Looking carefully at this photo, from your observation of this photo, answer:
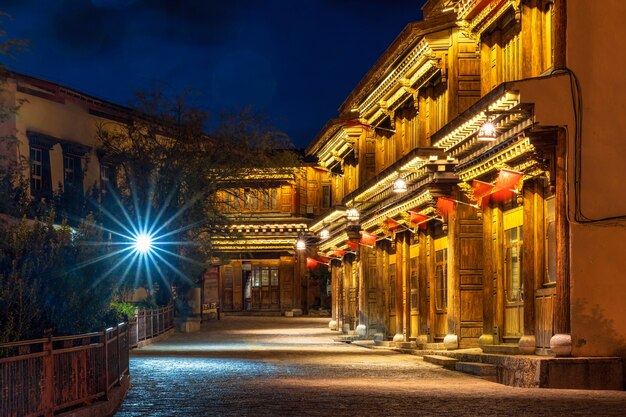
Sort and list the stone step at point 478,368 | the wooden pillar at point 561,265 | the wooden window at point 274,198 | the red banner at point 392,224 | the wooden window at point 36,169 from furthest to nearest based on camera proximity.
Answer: the wooden window at point 274,198
the wooden window at point 36,169
the red banner at point 392,224
the stone step at point 478,368
the wooden pillar at point 561,265

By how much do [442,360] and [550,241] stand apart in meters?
4.54

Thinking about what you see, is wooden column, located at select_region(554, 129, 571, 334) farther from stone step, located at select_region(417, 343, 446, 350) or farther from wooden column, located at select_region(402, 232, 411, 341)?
wooden column, located at select_region(402, 232, 411, 341)

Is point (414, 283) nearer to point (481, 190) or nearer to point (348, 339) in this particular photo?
point (348, 339)

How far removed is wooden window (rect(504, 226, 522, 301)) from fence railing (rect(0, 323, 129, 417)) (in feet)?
31.4

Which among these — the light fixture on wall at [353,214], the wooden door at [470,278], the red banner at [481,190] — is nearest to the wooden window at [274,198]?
the light fixture on wall at [353,214]

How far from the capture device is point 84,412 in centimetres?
1327

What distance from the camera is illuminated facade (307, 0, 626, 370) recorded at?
18125 mm

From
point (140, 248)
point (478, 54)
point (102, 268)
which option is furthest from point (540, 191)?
point (140, 248)

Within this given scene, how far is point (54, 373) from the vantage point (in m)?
12.5

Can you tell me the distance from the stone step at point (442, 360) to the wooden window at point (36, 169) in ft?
62.8

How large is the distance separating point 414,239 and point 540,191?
11.9m

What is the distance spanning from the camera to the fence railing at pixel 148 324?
32.1 meters

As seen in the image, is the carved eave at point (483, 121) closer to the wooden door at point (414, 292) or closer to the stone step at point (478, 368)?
the stone step at point (478, 368)

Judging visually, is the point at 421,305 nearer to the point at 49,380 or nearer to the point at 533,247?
the point at 533,247
